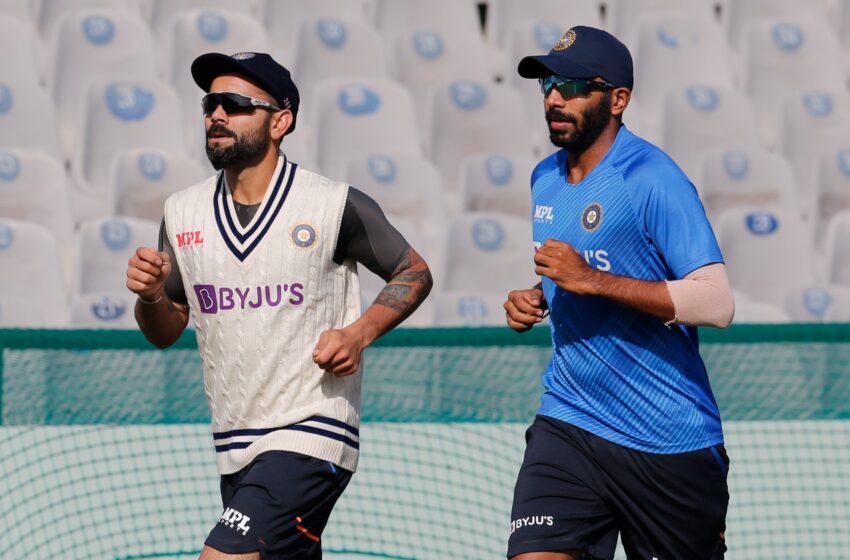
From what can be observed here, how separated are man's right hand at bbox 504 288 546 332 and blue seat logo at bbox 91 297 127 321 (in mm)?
3402

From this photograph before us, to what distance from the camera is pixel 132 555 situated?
5.40 m

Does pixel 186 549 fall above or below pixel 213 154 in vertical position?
below

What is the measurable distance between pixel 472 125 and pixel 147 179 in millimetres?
2287

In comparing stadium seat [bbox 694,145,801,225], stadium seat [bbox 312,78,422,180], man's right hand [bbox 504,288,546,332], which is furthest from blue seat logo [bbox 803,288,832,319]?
man's right hand [bbox 504,288,546,332]

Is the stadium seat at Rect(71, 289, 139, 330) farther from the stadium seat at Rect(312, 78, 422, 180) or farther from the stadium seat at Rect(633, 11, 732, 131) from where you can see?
the stadium seat at Rect(633, 11, 732, 131)

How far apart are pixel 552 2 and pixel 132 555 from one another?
6136 mm

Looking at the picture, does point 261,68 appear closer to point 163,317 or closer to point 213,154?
point 213,154

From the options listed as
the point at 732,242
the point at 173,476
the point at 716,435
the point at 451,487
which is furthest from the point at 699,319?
the point at 732,242

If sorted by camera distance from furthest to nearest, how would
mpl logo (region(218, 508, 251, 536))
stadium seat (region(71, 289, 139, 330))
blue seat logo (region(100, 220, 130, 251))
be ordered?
blue seat logo (region(100, 220, 130, 251)), stadium seat (region(71, 289, 139, 330)), mpl logo (region(218, 508, 251, 536))

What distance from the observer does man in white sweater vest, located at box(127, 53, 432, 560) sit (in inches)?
146

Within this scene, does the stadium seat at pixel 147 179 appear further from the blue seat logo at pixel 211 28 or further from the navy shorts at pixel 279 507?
the navy shorts at pixel 279 507

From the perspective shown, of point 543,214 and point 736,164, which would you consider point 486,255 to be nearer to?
point 736,164

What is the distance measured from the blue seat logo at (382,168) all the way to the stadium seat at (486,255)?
2.27 ft

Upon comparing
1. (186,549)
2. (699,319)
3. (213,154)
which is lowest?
(186,549)
